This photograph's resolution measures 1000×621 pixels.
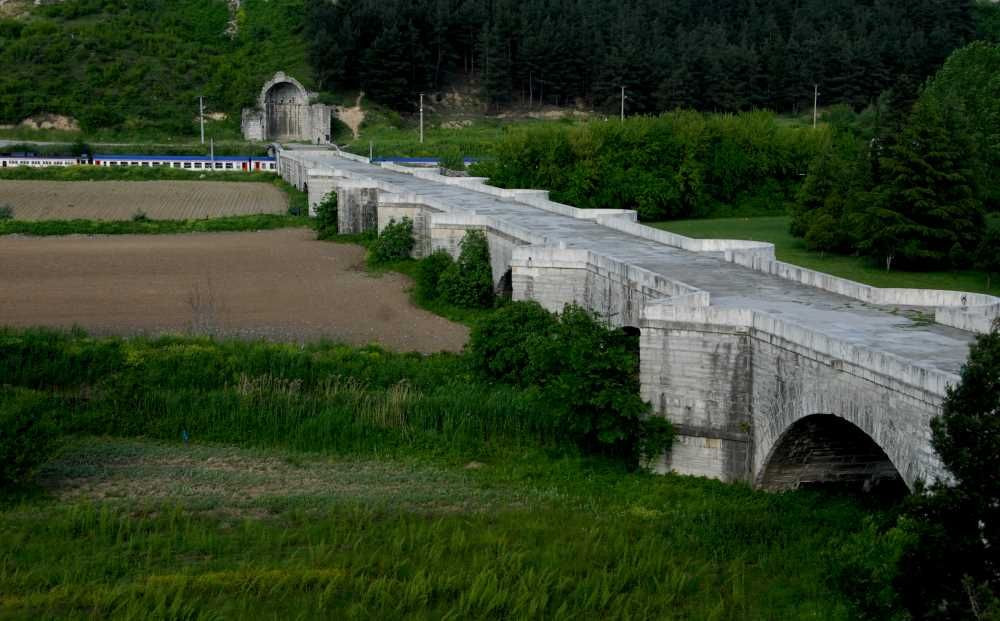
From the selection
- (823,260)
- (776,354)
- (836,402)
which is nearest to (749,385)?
(776,354)

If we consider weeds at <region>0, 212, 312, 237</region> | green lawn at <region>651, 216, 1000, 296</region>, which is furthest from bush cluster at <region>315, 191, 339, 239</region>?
green lawn at <region>651, 216, 1000, 296</region>

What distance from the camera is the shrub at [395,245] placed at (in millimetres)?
36000

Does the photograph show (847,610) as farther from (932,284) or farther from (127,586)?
(932,284)

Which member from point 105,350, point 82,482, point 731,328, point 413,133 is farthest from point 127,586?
point 413,133

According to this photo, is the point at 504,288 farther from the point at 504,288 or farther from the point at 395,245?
the point at 395,245

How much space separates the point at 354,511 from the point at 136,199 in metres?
45.4

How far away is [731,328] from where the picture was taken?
626 inches

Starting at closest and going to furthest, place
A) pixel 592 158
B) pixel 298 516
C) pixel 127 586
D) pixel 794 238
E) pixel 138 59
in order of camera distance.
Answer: pixel 127 586 < pixel 298 516 < pixel 794 238 < pixel 592 158 < pixel 138 59

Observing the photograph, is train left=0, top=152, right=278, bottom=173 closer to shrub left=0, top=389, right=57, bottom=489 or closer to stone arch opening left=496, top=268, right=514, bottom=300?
stone arch opening left=496, top=268, right=514, bottom=300

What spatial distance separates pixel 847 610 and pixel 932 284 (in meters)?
25.7

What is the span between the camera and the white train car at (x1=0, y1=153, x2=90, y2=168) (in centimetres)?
6925

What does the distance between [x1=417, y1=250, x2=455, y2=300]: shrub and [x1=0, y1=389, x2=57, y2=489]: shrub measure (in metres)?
14.8

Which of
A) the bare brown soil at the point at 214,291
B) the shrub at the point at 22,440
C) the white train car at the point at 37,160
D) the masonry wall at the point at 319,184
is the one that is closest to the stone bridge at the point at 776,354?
the bare brown soil at the point at 214,291

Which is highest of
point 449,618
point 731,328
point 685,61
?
point 685,61
